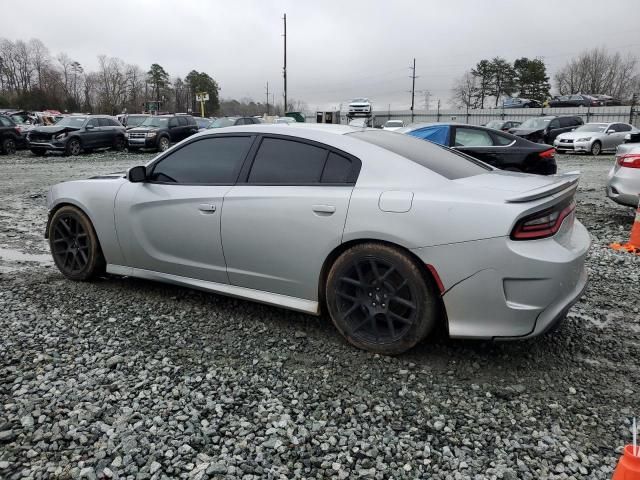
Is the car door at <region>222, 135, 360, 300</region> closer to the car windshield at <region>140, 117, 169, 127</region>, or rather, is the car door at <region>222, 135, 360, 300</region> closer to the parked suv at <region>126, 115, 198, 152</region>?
the parked suv at <region>126, 115, 198, 152</region>

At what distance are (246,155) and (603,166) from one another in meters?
16.3

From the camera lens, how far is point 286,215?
345 centimetres

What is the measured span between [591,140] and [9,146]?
24084 mm

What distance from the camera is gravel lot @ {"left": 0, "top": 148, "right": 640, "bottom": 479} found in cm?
234

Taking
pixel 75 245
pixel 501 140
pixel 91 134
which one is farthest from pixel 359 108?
pixel 75 245

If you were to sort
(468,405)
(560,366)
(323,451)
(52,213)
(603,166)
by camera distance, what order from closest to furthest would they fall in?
1. (323,451)
2. (468,405)
3. (560,366)
4. (52,213)
5. (603,166)

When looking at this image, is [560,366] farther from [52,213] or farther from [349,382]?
[52,213]

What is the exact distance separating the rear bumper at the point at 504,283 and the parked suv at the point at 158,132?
20.8 meters

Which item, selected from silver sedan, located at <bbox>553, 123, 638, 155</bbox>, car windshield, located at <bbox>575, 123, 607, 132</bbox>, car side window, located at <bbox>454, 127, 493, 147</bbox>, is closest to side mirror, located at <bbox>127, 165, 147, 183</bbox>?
car side window, located at <bbox>454, 127, 493, 147</bbox>

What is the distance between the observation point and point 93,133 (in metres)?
21.4

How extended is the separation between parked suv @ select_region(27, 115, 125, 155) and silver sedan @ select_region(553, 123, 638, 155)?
19.3 m

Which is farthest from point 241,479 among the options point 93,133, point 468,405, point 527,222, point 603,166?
point 93,133

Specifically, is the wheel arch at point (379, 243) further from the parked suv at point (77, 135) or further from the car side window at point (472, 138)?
the parked suv at point (77, 135)

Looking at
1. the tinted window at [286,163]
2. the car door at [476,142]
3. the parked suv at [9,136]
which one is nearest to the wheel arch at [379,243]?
the tinted window at [286,163]
